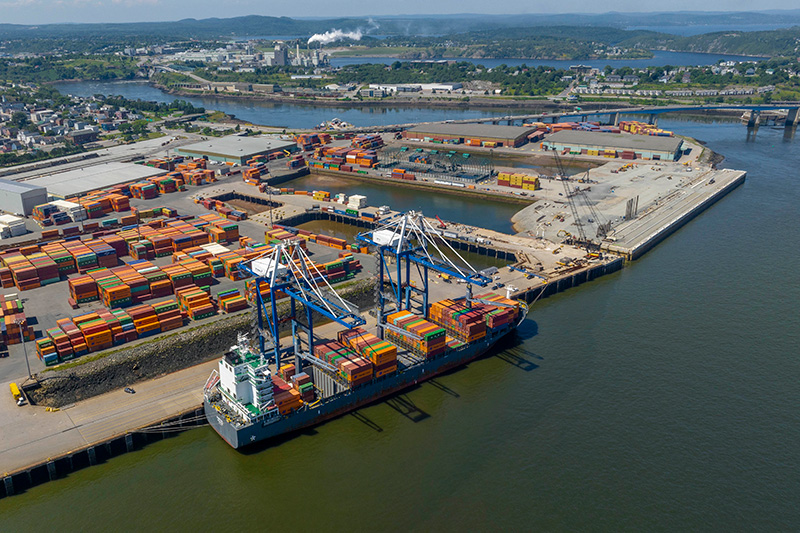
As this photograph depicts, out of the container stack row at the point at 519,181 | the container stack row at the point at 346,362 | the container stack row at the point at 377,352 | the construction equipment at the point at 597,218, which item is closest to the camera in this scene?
the container stack row at the point at 346,362

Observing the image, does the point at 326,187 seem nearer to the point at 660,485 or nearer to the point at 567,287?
the point at 567,287

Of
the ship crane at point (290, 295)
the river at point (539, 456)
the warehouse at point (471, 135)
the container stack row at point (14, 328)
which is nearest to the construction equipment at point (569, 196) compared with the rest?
the warehouse at point (471, 135)

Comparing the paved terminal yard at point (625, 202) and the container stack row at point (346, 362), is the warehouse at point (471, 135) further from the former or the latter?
the container stack row at point (346, 362)

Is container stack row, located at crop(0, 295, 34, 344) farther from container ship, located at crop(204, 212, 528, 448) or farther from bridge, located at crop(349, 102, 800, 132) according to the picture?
bridge, located at crop(349, 102, 800, 132)

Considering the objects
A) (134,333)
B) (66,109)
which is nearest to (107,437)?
(134,333)

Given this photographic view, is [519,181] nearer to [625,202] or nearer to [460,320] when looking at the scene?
[625,202]
